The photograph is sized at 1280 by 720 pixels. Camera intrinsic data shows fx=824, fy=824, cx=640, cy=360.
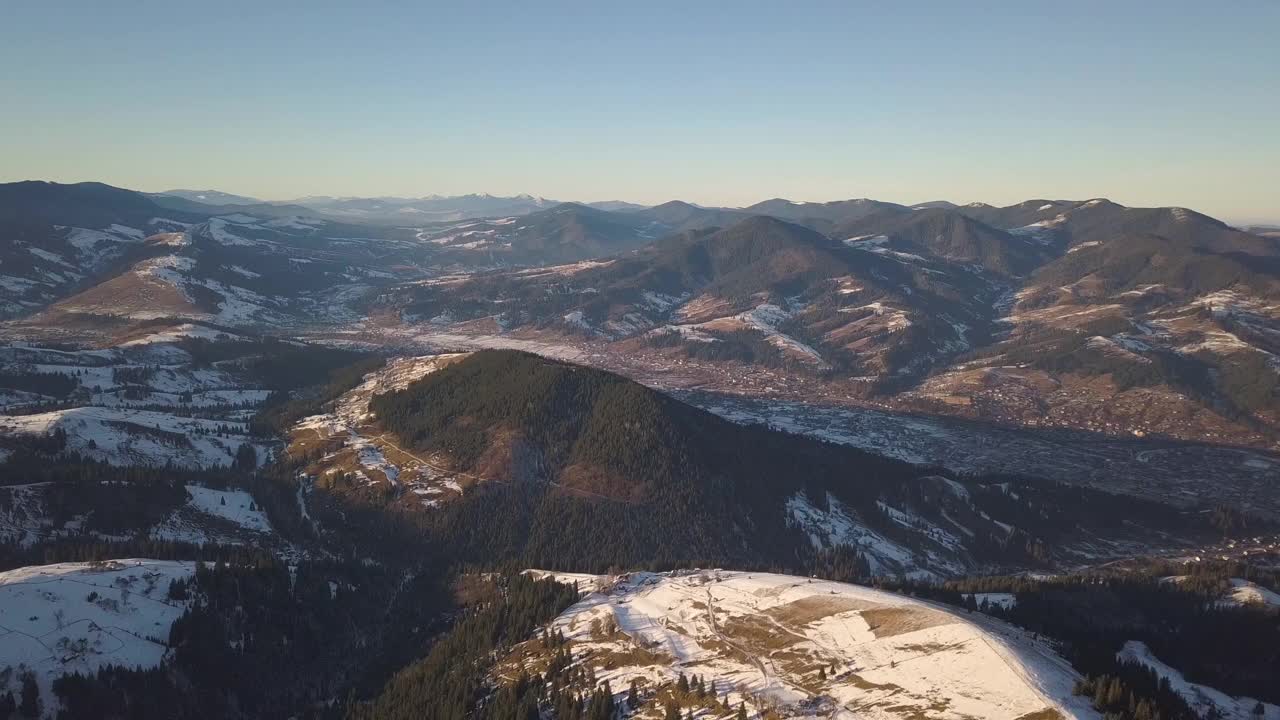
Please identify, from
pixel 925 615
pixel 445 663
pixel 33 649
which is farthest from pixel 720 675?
pixel 33 649

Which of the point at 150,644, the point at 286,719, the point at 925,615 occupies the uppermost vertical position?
the point at 925,615

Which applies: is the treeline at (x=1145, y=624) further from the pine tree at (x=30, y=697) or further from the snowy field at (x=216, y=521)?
the snowy field at (x=216, y=521)

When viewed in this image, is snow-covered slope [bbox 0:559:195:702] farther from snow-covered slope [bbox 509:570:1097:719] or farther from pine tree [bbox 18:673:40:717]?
snow-covered slope [bbox 509:570:1097:719]

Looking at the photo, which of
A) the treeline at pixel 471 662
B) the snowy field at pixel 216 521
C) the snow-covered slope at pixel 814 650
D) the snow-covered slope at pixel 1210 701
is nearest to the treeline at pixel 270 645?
the treeline at pixel 471 662

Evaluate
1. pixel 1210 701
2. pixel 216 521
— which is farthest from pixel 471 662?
pixel 1210 701

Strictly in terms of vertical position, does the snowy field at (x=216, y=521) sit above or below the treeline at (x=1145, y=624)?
below

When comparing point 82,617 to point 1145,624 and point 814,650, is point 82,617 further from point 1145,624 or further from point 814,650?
point 1145,624

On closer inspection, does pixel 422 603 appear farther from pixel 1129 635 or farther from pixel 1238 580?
pixel 1238 580
